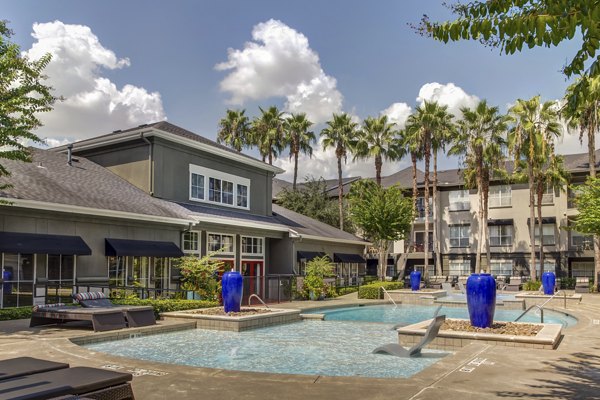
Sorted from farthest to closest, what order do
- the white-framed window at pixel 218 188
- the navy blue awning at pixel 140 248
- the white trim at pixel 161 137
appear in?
1. the white-framed window at pixel 218 188
2. the white trim at pixel 161 137
3. the navy blue awning at pixel 140 248

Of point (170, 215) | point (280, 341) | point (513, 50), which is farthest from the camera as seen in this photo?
point (170, 215)

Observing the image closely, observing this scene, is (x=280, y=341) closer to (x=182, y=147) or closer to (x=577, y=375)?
(x=577, y=375)

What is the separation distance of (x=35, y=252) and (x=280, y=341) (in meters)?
8.13

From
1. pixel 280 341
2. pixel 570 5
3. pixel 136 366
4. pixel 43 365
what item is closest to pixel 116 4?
pixel 280 341

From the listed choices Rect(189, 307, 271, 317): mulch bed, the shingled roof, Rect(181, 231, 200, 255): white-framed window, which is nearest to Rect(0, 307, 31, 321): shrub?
the shingled roof

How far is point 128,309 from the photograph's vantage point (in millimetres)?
14141

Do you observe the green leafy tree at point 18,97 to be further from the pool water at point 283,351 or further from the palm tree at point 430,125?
the palm tree at point 430,125

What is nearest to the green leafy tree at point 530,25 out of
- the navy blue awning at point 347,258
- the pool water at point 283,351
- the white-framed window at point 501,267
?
the pool water at point 283,351

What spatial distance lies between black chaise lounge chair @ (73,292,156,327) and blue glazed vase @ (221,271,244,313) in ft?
8.45

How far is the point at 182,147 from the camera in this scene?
2591 centimetres

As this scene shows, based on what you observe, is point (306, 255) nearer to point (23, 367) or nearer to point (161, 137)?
point (161, 137)

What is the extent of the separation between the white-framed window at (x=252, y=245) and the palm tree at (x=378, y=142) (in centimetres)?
2002

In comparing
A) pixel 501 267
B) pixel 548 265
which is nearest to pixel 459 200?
pixel 501 267

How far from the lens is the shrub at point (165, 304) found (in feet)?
54.9
